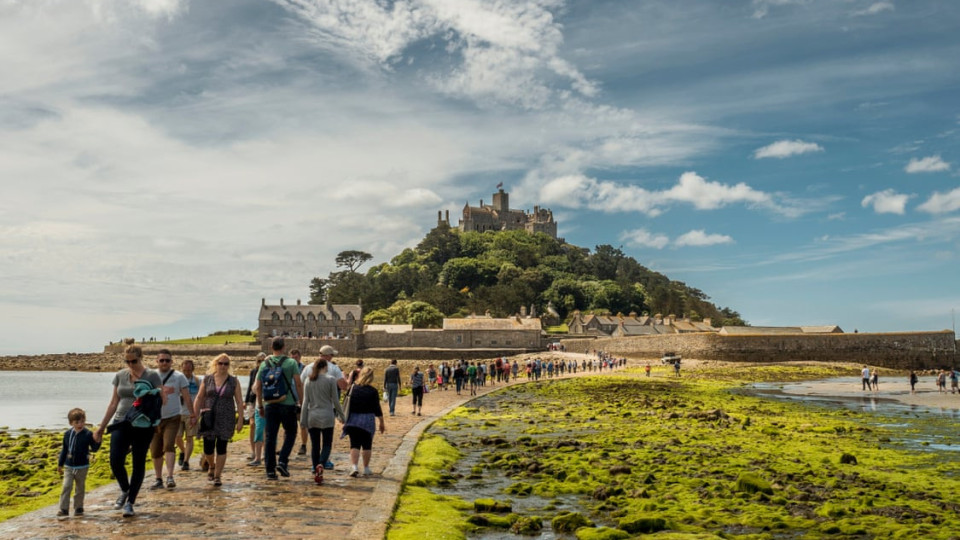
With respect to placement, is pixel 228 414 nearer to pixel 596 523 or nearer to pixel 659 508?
pixel 596 523

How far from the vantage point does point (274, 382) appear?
34.3ft

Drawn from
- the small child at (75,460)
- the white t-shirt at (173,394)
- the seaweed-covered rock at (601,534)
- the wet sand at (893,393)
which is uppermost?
the white t-shirt at (173,394)

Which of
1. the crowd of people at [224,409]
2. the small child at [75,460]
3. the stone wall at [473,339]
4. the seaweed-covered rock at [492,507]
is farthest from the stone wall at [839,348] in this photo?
the small child at [75,460]

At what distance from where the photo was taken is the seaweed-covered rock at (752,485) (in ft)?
36.0

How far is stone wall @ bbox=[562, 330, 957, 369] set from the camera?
2537 inches

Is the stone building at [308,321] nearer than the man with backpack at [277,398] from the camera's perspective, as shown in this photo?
No

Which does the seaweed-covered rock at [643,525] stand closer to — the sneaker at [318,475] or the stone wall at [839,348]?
the sneaker at [318,475]

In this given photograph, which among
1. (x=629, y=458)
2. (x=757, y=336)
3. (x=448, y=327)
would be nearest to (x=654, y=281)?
(x=448, y=327)

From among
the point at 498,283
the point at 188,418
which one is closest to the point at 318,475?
the point at 188,418

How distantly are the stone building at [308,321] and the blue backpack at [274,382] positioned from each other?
96.8 m

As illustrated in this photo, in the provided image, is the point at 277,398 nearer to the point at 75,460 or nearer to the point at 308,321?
the point at 75,460

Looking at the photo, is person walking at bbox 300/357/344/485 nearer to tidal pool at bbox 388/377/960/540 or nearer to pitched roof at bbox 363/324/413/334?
tidal pool at bbox 388/377/960/540

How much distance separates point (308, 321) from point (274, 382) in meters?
100

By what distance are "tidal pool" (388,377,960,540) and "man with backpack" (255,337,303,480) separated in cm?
199
